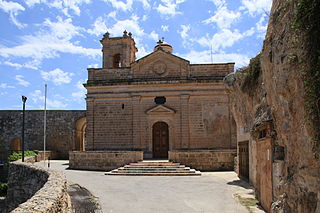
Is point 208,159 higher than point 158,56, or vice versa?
point 158,56

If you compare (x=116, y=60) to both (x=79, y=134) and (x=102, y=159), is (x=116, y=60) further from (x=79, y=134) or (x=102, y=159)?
(x=102, y=159)

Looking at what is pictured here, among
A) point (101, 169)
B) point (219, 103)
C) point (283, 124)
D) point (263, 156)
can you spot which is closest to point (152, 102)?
point (219, 103)

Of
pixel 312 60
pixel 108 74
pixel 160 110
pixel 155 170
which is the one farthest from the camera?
pixel 108 74

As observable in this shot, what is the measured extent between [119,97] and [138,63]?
9.87 feet

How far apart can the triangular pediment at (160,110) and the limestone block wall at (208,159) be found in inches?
178

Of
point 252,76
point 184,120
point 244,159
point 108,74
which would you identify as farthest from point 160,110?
point 252,76

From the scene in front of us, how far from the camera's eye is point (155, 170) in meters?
17.2

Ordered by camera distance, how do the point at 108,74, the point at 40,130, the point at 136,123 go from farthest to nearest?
the point at 40,130 → the point at 108,74 → the point at 136,123

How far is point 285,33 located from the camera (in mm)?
4777

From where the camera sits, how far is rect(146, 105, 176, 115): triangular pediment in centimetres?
2253

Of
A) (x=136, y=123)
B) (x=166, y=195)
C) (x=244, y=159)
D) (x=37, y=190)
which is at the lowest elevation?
(x=166, y=195)

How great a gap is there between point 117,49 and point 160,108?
685cm

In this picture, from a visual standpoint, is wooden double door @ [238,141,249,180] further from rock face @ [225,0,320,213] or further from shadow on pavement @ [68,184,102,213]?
rock face @ [225,0,320,213]

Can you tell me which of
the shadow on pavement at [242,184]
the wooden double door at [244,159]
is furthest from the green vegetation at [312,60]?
the wooden double door at [244,159]
